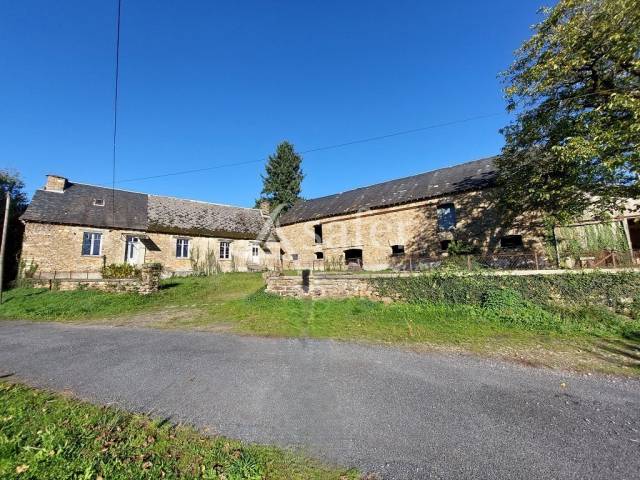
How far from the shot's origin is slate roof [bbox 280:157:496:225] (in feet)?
63.0

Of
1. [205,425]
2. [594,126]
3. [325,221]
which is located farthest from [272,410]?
[325,221]

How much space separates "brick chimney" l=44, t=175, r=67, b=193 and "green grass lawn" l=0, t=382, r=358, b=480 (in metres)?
23.1

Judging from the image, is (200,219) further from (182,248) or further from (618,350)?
(618,350)

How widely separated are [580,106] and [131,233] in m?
25.6

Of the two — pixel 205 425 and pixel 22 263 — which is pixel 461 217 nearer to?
pixel 205 425

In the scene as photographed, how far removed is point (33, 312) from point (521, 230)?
23297mm

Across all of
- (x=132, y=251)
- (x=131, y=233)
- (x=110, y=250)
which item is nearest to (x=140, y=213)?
(x=131, y=233)

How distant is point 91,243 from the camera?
19.3 m

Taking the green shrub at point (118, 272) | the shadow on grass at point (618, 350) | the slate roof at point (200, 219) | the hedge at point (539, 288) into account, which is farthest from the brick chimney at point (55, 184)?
the shadow on grass at point (618, 350)

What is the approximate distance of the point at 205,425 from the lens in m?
3.35

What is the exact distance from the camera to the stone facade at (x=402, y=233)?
17.3m

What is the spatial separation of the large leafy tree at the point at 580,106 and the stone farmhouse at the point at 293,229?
15.0 ft

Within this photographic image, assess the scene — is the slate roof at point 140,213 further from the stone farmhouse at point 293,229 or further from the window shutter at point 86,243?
the window shutter at point 86,243

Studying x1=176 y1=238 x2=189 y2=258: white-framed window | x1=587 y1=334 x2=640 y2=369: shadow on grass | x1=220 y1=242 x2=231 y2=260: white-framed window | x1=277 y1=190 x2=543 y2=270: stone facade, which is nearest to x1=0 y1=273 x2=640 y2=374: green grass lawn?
x1=587 y1=334 x2=640 y2=369: shadow on grass
